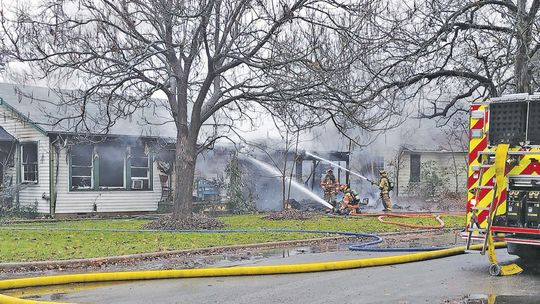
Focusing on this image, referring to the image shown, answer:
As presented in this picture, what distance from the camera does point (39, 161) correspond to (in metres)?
19.9

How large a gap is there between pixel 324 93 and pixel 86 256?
19.9 feet

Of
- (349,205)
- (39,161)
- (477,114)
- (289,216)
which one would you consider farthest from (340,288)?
(39,161)

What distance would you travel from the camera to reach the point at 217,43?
1391 centimetres

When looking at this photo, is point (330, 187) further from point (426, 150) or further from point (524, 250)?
point (524, 250)

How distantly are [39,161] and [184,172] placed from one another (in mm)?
7294

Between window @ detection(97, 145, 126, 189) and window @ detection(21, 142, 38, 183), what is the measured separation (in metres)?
2.12

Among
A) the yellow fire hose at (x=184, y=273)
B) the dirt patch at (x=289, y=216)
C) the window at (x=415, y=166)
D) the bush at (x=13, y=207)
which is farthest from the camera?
the window at (x=415, y=166)

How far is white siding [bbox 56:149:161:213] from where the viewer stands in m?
19.8

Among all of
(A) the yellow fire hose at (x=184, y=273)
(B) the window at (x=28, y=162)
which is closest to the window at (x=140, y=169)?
(B) the window at (x=28, y=162)

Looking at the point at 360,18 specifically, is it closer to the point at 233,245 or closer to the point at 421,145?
the point at 233,245

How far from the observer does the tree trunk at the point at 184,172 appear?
14.9 meters

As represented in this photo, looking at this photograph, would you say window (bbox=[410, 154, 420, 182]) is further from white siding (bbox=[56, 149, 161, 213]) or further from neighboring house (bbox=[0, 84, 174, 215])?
white siding (bbox=[56, 149, 161, 213])

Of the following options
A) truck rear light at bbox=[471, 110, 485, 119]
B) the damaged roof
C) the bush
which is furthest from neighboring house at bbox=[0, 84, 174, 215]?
the damaged roof

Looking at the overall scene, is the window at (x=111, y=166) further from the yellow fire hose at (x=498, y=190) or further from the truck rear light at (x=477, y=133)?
the yellow fire hose at (x=498, y=190)
